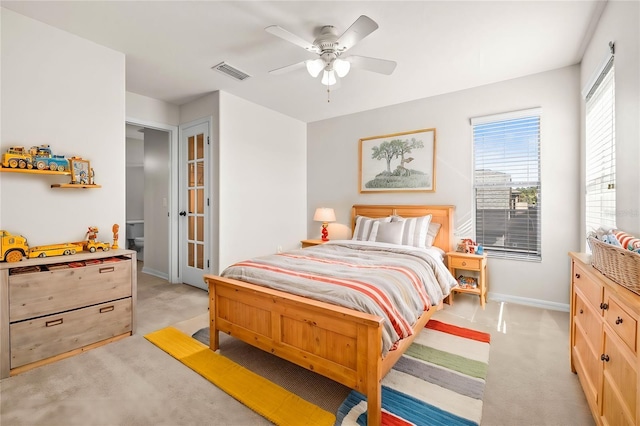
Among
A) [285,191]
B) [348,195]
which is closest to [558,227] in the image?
[348,195]

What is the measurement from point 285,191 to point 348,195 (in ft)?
3.51

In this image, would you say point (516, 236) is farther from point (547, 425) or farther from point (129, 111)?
point (129, 111)

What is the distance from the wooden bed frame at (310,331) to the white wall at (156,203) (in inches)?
107

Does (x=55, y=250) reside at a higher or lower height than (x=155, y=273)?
higher

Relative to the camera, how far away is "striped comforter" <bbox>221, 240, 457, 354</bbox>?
69.7 inches

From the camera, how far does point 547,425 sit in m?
1.56

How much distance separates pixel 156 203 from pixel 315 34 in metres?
3.74

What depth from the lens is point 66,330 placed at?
2.23m

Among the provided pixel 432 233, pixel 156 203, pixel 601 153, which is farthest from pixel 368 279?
pixel 156 203

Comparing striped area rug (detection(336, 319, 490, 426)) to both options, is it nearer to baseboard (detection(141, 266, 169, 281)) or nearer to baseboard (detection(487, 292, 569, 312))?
baseboard (detection(487, 292, 569, 312))

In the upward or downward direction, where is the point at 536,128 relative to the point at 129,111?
downward

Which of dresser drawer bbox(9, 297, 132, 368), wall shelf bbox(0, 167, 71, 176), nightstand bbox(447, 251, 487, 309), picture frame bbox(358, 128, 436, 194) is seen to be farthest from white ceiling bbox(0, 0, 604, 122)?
dresser drawer bbox(9, 297, 132, 368)

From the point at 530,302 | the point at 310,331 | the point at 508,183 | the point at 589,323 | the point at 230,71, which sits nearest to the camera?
the point at 589,323

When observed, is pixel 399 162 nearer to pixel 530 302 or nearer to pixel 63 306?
pixel 530 302
